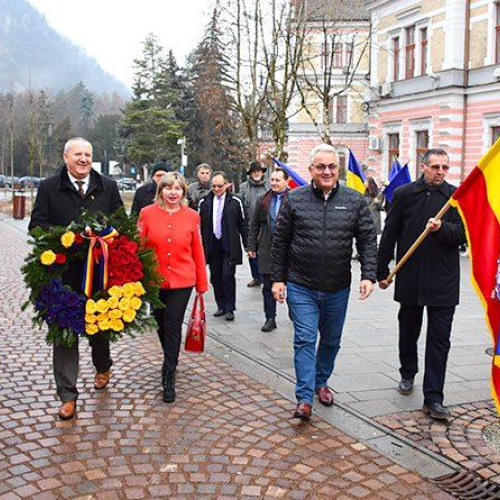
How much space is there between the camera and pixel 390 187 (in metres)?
13.5

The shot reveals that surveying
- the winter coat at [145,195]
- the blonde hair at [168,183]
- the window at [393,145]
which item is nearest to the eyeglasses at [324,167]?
the blonde hair at [168,183]

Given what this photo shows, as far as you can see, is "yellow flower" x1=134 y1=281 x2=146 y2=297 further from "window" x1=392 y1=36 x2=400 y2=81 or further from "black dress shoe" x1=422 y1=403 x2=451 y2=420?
"window" x1=392 y1=36 x2=400 y2=81

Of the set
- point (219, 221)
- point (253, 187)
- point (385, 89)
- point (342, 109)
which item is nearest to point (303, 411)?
point (219, 221)

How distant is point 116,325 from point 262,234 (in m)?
3.83

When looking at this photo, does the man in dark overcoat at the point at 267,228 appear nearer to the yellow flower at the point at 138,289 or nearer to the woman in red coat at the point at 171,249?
the woman in red coat at the point at 171,249

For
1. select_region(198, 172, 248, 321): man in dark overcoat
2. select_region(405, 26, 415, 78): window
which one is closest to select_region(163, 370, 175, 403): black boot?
select_region(198, 172, 248, 321): man in dark overcoat

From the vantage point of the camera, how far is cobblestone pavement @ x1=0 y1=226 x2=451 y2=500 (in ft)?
13.7

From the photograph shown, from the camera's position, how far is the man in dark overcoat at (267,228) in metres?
8.60

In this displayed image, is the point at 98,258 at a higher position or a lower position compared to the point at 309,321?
higher

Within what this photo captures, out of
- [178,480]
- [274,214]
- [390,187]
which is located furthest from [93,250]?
[390,187]

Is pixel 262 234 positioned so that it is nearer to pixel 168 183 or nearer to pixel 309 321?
pixel 168 183

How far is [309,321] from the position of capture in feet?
17.9

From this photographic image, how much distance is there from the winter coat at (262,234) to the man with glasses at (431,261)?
2981 millimetres

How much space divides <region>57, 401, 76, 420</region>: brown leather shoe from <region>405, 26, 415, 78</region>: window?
27.1 meters
